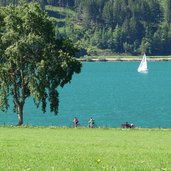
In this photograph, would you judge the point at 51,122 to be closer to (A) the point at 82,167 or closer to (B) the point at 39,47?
(B) the point at 39,47

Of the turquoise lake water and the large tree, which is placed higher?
the large tree

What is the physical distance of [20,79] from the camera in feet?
221

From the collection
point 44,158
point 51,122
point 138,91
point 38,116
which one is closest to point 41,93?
point 51,122

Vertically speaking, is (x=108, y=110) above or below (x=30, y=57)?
below

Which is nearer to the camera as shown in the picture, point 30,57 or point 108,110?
point 30,57

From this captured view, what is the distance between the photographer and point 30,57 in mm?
65125

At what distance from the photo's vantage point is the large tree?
63750mm

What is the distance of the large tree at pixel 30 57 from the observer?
63.8 metres

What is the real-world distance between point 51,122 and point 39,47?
890 inches

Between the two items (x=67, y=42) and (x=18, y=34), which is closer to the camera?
(x=18, y=34)

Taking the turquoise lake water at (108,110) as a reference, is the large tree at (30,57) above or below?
above

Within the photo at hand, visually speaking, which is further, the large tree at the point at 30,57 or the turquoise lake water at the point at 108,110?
the turquoise lake water at the point at 108,110

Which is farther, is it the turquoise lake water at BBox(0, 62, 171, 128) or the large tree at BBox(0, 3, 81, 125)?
the turquoise lake water at BBox(0, 62, 171, 128)

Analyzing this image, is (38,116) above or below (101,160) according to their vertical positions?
below
